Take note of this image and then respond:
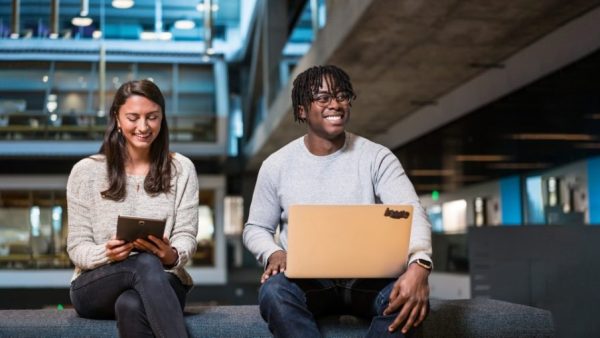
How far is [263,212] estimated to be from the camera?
3297 millimetres

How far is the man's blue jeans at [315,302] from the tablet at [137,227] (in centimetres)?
44

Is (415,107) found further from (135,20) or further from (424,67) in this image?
(135,20)

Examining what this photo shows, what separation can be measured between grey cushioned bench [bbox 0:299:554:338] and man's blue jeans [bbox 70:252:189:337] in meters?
0.15

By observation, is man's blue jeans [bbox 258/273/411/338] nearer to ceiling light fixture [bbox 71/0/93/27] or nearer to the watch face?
the watch face

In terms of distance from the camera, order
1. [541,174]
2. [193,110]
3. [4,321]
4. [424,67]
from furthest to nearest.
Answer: [193,110]
[424,67]
[541,174]
[4,321]

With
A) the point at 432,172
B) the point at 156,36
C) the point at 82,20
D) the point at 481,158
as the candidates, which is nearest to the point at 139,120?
the point at 481,158

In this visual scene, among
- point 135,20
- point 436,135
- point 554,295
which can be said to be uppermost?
point 135,20

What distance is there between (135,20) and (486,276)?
559 inches

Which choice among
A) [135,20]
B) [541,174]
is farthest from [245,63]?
[541,174]

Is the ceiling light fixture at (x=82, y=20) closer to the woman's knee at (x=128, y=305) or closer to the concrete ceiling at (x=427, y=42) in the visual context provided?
the concrete ceiling at (x=427, y=42)

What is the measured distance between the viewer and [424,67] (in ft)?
31.8

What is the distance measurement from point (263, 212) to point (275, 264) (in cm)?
27

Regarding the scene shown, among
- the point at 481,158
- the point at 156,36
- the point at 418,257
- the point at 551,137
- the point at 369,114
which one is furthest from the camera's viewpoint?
the point at 156,36

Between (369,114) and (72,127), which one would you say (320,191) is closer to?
(369,114)
